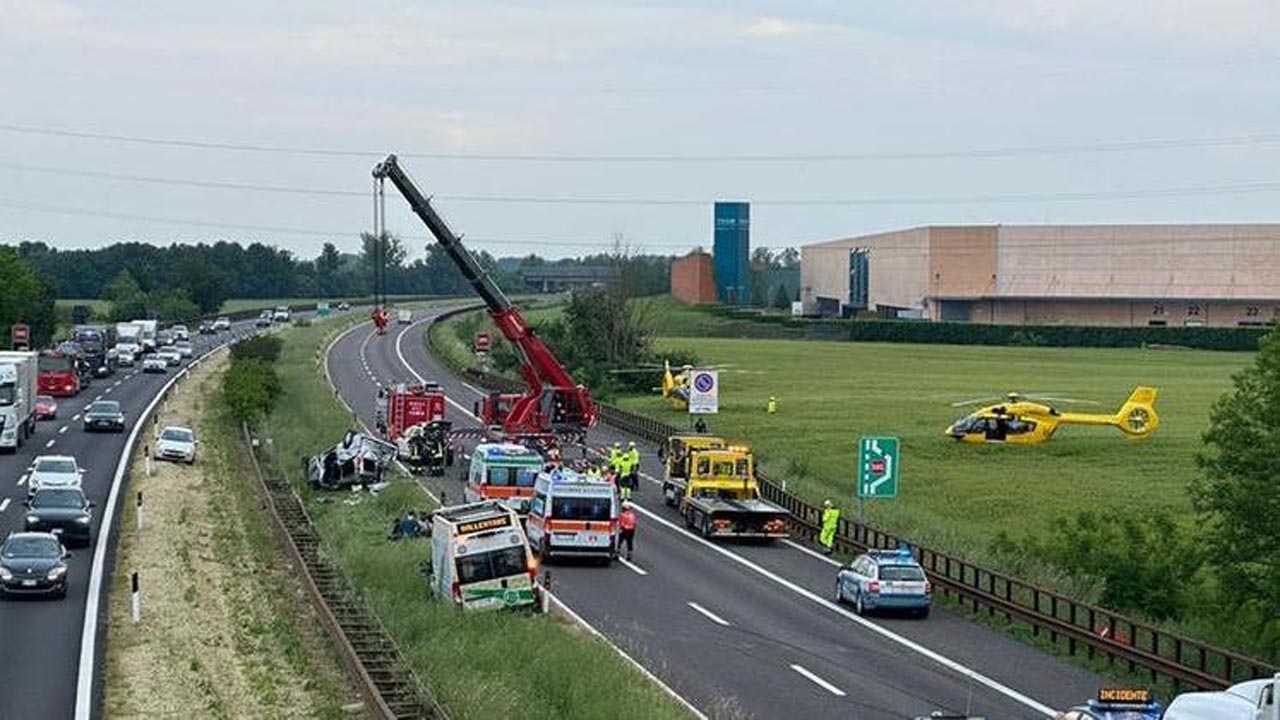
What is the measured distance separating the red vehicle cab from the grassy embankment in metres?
50.2

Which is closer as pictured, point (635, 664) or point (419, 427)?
point (635, 664)

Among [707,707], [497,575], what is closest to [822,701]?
[707,707]

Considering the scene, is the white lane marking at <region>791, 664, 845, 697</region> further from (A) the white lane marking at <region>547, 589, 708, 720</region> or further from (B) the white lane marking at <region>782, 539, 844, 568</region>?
(B) the white lane marking at <region>782, 539, 844, 568</region>

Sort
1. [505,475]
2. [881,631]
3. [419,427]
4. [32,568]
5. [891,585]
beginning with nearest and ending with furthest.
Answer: [881,631], [32,568], [891,585], [505,475], [419,427]

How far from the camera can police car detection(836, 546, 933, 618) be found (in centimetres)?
4034

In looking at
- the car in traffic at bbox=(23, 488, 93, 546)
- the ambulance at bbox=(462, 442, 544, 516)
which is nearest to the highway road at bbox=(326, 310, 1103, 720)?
the ambulance at bbox=(462, 442, 544, 516)

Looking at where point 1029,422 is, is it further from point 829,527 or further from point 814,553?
point 829,527

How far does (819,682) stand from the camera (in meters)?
33.3

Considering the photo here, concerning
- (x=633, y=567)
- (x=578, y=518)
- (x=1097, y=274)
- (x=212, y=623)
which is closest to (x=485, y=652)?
(x=212, y=623)

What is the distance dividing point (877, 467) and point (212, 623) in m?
19.8

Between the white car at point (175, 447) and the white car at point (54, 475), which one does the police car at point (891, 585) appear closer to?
the white car at point (54, 475)

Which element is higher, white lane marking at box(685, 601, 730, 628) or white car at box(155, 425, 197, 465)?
white car at box(155, 425, 197, 465)

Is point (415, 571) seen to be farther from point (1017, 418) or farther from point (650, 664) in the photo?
point (1017, 418)

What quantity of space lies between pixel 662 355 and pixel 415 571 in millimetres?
79523
